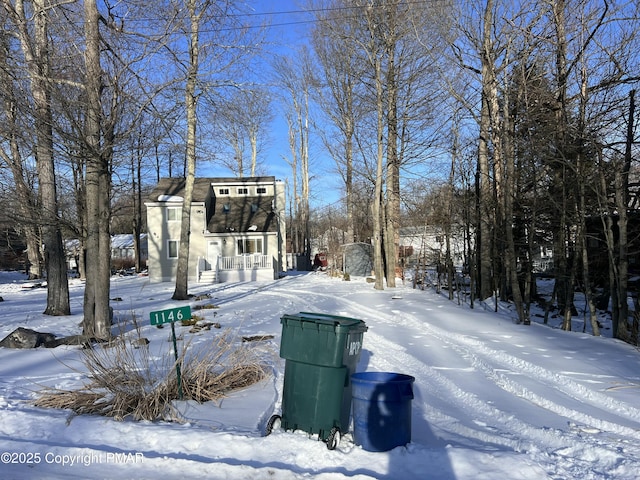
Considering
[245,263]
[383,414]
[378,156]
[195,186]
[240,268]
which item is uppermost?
[195,186]

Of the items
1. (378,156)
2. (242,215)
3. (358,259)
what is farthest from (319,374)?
(242,215)

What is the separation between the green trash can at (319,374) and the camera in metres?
4.17

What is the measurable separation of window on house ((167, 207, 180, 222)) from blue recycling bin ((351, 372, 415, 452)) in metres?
26.5

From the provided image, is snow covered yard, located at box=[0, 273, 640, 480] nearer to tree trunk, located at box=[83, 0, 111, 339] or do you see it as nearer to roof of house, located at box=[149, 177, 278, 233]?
tree trunk, located at box=[83, 0, 111, 339]

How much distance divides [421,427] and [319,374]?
122 cm

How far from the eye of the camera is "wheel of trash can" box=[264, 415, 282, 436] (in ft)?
14.2

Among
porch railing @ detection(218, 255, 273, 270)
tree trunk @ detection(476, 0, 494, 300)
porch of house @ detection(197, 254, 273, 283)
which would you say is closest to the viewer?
tree trunk @ detection(476, 0, 494, 300)

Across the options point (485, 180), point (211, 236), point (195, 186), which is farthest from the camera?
point (195, 186)

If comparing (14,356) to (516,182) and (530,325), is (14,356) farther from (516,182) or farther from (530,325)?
(516,182)

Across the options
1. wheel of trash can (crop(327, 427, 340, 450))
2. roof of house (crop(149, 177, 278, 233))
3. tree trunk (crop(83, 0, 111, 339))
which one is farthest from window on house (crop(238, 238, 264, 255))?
wheel of trash can (crop(327, 427, 340, 450))

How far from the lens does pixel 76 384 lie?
19.8ft

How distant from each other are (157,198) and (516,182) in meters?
22.5

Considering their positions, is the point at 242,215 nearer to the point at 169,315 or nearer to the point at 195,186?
the point at 195,186

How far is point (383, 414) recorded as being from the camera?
3.86 meters
